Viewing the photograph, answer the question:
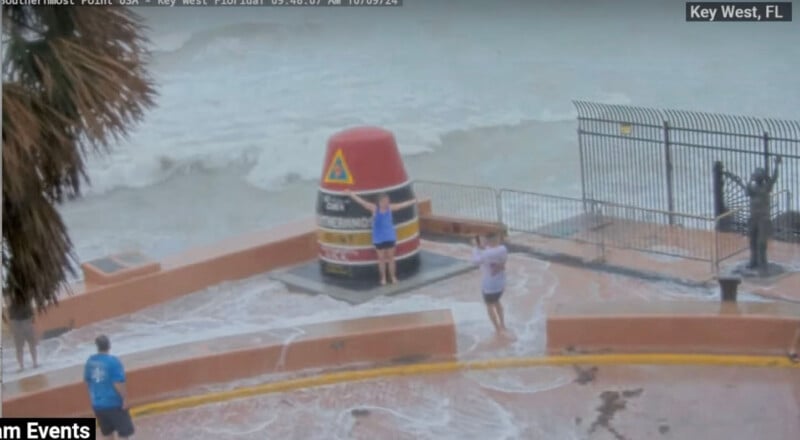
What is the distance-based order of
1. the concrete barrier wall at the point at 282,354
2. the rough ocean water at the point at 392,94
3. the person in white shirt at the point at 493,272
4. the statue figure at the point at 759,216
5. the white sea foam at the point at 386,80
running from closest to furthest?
1. the concrete barrier wall at the point at 282,354
2. the person in white shirt at the point at 493,272
3. the statue figure at the point at 759,216
4. the rough ocean water at the point at 392,94
5. the white sea foam at the point at 386,80

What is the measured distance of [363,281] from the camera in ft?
41.8

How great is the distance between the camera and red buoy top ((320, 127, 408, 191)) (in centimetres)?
1252

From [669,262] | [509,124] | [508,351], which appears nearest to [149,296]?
[508,351]

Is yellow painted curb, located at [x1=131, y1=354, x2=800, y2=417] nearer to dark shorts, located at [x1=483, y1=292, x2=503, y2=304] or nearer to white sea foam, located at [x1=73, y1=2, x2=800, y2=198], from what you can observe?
dark shorts, located at [x1=483, y1=292, x2=503, y2=304]

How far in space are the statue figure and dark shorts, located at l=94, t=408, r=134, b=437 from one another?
6.19 m

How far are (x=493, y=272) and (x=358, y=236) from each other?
2.40 meters

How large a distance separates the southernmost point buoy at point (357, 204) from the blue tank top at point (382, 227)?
4.6 inches

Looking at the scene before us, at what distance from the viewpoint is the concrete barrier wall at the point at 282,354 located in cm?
980

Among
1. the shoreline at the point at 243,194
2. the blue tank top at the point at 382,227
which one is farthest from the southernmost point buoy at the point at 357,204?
the shoreline at the point at 243,194

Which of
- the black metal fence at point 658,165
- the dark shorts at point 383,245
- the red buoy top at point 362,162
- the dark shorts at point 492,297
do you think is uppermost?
the red buoy top at point 362,162

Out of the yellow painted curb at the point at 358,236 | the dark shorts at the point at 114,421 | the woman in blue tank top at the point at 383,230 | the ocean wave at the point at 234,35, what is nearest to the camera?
the dark shorts at the point at 114,421

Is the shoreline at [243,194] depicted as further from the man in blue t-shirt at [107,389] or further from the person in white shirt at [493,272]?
the man in blue t-shirt at [107,389]

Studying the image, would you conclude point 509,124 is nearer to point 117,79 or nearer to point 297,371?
point 297,371

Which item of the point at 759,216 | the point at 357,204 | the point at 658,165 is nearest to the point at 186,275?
the point at 357,204
